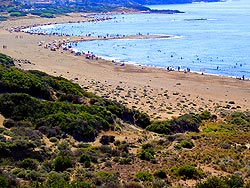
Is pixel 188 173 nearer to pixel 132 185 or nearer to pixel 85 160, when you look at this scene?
pixel 132 185

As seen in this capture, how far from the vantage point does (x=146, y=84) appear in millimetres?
52344

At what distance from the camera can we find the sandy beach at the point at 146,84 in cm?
4047

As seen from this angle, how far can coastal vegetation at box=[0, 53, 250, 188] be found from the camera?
49.5 feet

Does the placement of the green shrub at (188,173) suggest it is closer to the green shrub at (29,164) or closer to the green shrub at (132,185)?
Answer: the green shrub at (132,185)

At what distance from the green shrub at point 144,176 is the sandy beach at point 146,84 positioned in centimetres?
1795

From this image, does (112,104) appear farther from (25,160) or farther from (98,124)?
(25,160)

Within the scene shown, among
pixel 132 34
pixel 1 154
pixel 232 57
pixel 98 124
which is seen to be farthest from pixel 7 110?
pixel 132 34

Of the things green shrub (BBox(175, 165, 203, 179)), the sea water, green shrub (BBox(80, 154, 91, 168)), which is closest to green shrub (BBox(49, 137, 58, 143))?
green shrub (BBox(80, 154, 91, 168))

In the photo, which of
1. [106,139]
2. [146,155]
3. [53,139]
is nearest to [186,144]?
[146,155]

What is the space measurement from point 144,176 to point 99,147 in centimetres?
455

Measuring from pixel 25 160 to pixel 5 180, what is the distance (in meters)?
3.11

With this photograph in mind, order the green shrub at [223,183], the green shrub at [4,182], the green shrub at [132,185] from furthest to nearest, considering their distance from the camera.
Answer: the green shrub at [132,185] < the green shrub at [223,183] < the green shrub at [4,182]

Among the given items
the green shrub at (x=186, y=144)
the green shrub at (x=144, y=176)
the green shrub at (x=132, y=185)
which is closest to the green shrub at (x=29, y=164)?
the green shrub at (x=132, y=185)

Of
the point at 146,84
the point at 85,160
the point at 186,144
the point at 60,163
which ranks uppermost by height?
the point at 60,163
